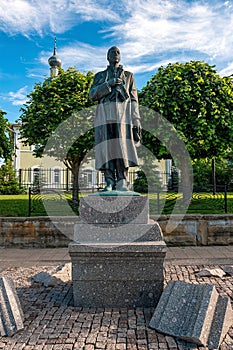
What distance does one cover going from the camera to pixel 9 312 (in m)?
3.55

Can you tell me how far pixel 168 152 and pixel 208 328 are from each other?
914cm

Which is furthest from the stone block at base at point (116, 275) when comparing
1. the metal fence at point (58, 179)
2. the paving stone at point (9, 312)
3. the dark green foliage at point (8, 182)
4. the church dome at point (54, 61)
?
the church dome at point (54, 61)

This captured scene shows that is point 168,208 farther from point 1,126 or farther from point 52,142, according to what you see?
point 1,126

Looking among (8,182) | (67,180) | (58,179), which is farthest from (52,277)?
(58,179)

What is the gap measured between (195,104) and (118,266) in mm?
8834

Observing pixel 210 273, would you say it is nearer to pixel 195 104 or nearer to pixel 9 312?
pixel 9 312

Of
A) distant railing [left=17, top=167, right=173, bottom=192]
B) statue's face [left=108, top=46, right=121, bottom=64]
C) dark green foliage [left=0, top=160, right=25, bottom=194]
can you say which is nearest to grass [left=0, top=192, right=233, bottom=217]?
distant railing [left=17, top=167, right=173, bottom=192]

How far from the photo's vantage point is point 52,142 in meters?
13.0

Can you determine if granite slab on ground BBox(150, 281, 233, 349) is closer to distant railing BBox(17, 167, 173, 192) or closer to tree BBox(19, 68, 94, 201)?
distant railing BBox(17, 167, 173, 192)

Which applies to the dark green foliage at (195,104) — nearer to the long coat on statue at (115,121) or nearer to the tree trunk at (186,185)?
the tree trunk at (186,185)

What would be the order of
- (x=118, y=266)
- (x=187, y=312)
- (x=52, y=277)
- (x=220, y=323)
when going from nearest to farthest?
(x=220, y=323) → (x=187, y=312) → (x=118, y=266) → (x=52, y=277)

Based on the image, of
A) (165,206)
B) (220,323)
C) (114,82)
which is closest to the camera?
(220,323)

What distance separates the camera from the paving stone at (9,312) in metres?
3.42

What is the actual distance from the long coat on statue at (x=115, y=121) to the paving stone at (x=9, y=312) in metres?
2.17
